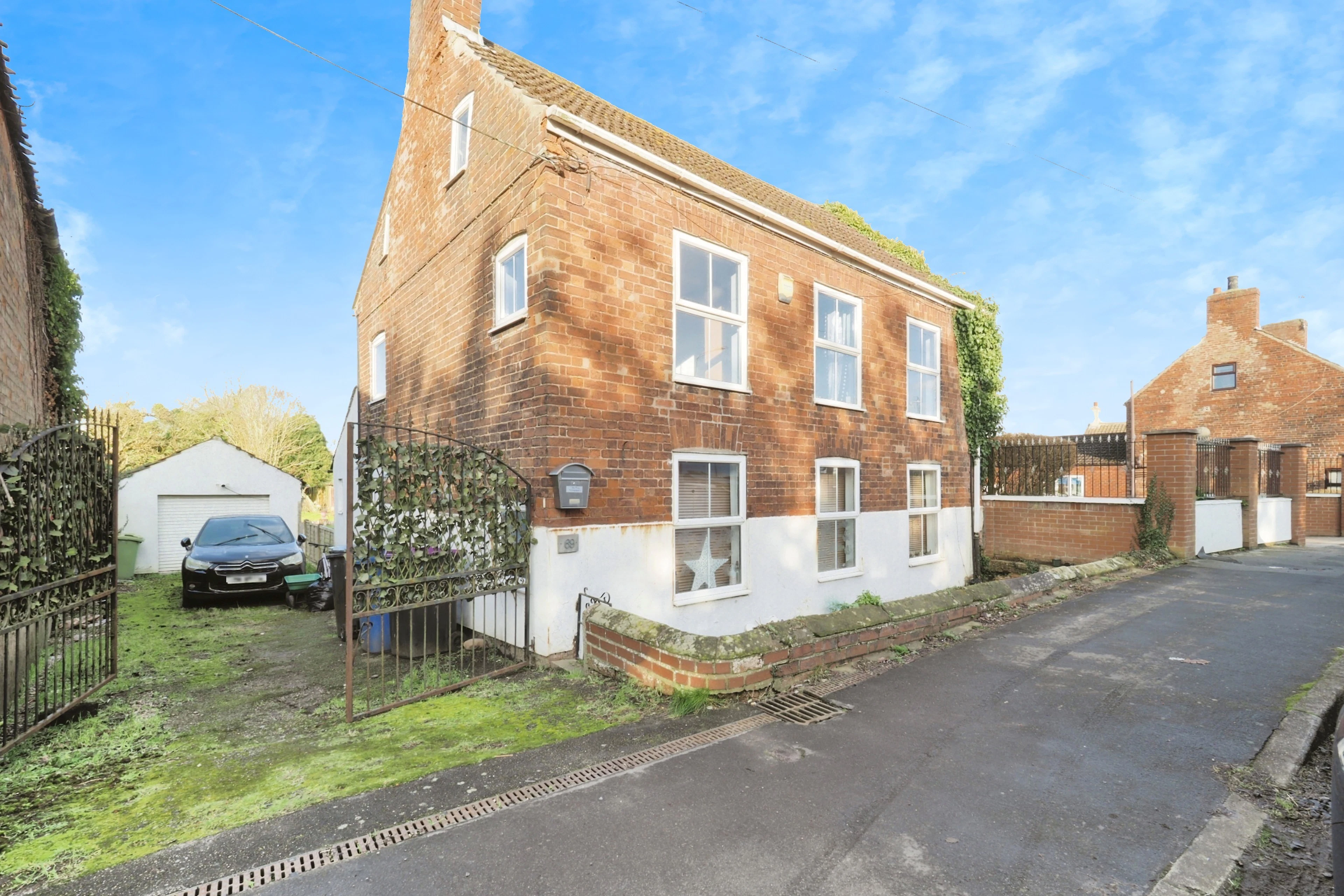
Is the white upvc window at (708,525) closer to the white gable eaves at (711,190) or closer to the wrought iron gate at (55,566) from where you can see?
the white gable eaves at (711,190)

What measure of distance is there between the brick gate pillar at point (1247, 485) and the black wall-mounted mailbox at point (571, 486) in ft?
56.3

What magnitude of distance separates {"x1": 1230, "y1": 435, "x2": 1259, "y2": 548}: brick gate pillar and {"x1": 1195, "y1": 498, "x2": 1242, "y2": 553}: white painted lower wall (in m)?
0.16

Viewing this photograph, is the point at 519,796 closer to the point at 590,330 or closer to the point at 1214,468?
the point at 590,330

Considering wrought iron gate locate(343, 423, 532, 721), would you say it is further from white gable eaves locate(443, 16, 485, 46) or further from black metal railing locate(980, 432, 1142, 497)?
black metal railing locate(980, 432, 1142, 497)

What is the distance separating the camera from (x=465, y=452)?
5.70 metres

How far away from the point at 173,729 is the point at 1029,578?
9668mm

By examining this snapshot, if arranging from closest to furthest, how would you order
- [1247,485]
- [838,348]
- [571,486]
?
[571,486], [838,348], [1247,485]

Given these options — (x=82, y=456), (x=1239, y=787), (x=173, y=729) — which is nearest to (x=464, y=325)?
(x=82, y=456)

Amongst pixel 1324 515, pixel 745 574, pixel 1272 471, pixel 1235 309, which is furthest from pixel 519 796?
pixel 1235 309

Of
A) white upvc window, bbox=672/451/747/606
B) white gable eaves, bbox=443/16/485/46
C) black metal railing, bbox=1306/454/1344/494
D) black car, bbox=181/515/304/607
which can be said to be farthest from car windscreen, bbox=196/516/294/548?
black metal railing, bbox=1306/454/1344/494

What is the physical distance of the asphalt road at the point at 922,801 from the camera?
2.72 meters

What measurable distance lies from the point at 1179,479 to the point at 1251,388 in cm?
1734

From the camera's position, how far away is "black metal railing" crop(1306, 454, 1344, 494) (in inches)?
831

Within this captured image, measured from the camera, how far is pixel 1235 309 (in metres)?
25.2
